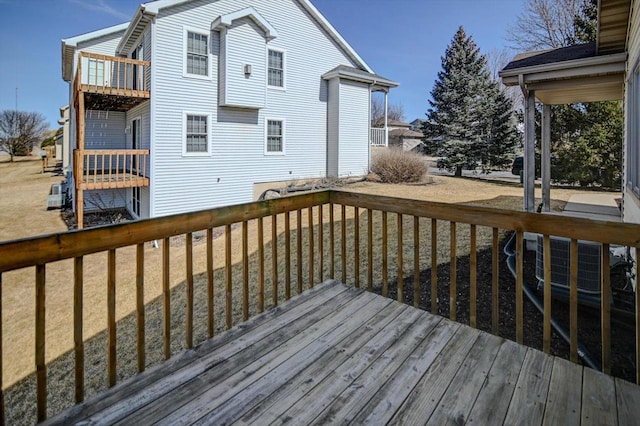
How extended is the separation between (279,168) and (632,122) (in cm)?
1085

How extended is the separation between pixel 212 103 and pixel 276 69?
2925 millimetres

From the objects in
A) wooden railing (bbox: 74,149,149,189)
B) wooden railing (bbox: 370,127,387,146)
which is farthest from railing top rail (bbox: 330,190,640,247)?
wooden railing (bbox: 370,127,387,146)

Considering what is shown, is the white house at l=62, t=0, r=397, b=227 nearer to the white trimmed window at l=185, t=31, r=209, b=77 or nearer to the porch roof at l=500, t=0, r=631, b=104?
the white trimmed window at l=185, t=31, r=209, b=77

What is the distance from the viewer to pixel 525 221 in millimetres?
2424

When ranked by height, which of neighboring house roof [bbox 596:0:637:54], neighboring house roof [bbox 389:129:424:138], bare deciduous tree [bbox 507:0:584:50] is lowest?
neighboring house roof [bbox 596:0:637:54]

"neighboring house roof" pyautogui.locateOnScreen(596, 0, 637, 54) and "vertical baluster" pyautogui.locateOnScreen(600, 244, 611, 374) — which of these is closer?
"vertical baluster" pyautogui.locateOnScreen(600, 244, 611, 374)

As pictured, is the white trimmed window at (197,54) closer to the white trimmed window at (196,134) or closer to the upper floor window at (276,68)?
the white trimmed window at (196,134)

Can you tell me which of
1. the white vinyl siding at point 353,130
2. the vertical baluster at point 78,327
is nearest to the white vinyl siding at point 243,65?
the white vinyl siding at point 353,130

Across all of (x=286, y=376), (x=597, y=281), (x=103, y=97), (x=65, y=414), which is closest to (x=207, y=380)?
(x=286, y=376)

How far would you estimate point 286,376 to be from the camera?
85.0 inches

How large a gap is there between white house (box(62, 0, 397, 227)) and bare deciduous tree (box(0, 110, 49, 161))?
864 inches

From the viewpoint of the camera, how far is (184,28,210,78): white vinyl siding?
11273mm

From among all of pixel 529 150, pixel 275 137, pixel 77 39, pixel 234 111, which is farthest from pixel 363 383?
pixel 77 39

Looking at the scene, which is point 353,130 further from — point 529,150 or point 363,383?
point 363,383
